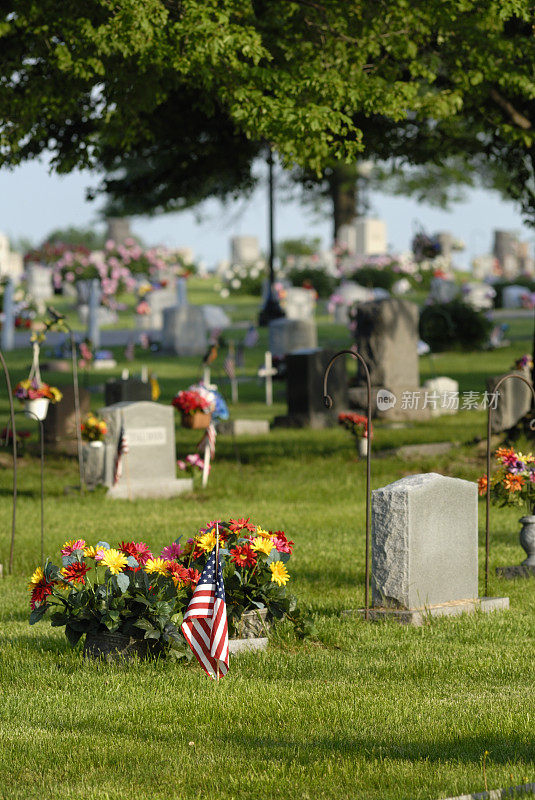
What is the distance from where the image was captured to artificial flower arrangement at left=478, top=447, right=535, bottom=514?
1034 centimetres

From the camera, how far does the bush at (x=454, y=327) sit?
3372cm

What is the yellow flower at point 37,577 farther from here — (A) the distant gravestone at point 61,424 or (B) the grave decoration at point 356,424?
(A) the distant gravestone at point 61,424

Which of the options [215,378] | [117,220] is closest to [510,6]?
[215,378]

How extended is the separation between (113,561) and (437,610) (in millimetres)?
2589

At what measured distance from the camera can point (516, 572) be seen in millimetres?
10602

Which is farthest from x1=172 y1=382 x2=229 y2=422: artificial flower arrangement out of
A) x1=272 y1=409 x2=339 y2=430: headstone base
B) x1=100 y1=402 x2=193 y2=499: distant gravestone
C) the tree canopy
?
x1=272 y1=409 x2=339 y2=430: headstone base

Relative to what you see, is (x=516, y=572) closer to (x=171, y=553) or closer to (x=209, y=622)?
(x=171, y=553)

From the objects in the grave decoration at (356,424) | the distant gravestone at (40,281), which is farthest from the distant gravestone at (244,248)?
the grave decoration at (356,424)

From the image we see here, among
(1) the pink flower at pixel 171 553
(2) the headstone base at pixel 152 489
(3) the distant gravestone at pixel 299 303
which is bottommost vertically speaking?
(2) the headstone base at pixel 152 489

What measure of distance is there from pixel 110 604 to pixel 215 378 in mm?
22147

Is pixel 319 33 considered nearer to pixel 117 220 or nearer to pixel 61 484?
pixel 61 484

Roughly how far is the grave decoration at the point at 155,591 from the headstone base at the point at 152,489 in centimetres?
769

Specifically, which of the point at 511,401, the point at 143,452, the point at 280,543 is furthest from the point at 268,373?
the point at 280,543

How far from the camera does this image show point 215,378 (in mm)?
29547
